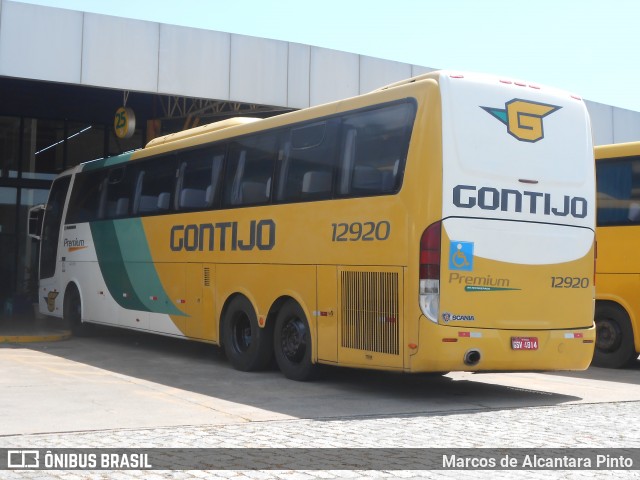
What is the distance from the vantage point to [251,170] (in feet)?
43.6

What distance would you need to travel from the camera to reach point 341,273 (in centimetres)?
1133

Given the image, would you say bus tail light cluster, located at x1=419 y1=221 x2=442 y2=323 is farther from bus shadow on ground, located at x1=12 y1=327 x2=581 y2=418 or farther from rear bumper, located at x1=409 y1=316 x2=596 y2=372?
bus shadow on ground, located at x1=12 y1=327 x2=581 y2=418

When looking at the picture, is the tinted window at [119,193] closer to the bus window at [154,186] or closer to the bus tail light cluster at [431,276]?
the bus window at [154,186]

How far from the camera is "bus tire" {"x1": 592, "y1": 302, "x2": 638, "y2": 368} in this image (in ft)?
48.5

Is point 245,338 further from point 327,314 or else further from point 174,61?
point 174,61

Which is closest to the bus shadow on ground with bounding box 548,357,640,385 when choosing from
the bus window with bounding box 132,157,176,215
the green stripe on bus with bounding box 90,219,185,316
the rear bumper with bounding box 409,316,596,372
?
the rear bumper with bounding box 409,316,596,372

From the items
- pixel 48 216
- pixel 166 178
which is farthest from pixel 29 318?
pixel 166 178

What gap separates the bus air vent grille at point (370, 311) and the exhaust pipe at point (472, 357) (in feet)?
2.45

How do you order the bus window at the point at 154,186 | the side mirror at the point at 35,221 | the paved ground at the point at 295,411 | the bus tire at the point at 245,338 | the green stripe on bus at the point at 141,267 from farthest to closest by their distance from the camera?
the side mirror at the point at 35,221 → the green stripe on bus at the point at 141,267 → the bus window at the point at 154,186 → the bus tire at the point at 245,338 → the paved ground at the point at 295,411

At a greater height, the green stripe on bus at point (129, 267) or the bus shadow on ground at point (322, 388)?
the green stripe on bus at point (129, 267)

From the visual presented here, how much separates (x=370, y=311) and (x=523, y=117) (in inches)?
111

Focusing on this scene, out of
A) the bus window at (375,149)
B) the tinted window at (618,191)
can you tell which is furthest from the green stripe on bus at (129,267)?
the tinted window at (618,191)

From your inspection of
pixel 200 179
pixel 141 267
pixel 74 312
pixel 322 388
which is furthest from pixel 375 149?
pixel 74 312

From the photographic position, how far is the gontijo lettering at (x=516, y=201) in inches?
410
